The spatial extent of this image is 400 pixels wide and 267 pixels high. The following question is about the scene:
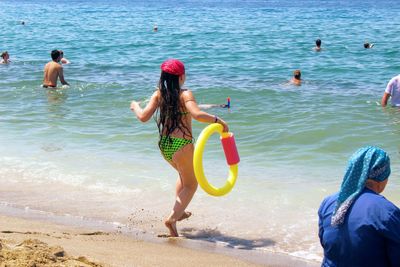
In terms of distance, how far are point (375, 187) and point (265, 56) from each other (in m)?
17.5

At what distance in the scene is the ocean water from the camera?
6750 millimetres

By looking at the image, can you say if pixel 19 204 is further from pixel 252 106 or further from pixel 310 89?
pixel 310 89

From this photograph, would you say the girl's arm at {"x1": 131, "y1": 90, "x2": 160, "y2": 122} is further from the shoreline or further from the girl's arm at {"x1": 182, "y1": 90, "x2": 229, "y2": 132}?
the shoreline

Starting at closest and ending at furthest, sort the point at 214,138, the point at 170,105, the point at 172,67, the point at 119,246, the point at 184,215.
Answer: the point at 119,246 → the point at 172,67 → the point at 170,105 → the point at 184,215 → the point at 214,138

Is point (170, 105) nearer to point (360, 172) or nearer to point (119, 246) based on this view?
point (119, 246)

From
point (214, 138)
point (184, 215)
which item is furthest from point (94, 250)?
point (214, 138)

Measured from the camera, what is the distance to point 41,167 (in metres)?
8.44

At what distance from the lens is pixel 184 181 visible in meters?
5.93

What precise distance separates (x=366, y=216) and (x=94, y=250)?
2374 millimetres

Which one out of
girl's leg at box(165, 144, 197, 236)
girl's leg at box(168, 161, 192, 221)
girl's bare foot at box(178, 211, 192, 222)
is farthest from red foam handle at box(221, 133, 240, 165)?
girl's bare foot at box(178, 211, 192, 222)

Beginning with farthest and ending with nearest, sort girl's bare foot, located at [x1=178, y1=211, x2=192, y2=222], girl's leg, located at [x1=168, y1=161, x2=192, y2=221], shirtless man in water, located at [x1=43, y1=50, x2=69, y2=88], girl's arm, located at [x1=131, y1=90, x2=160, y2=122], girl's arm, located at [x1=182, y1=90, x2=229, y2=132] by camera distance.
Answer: shirtless man in water, located at [x1=43, y1=50, x2=69, y2=88]
girl's bare foot, located at [x1=178, y1=211, x2=192, y2=222]
girl's leg, located at [x1=168, y1=161, x2=192, y2=221]
girl's arm, located at [x1=131, y1=90, x2=160, y2=122]
girl's arm, located at [x1=182, y1=90, x2=229, y2=132]

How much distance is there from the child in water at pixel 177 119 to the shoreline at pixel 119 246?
403 millimetres

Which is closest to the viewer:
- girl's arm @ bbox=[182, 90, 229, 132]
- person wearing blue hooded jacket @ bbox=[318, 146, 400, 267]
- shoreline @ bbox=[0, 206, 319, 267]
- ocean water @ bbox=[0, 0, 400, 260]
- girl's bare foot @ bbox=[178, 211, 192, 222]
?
person wearing blue hooded jacket @ bbox=[318, 146, 400, 267]

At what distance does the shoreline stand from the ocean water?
0.26 m
